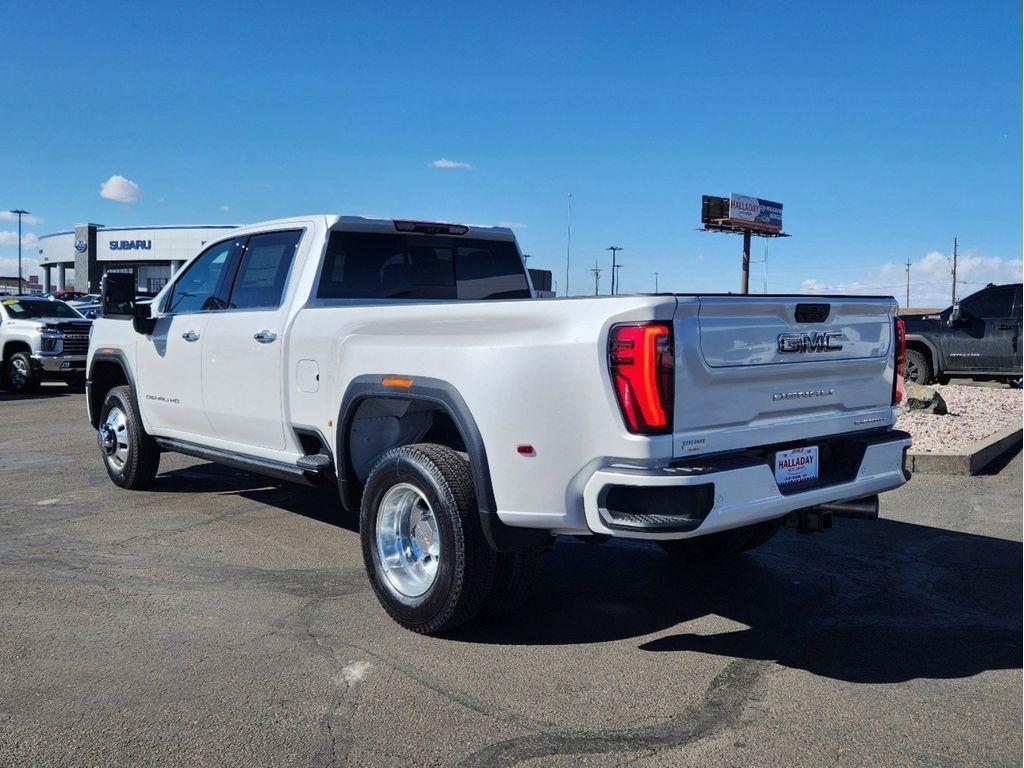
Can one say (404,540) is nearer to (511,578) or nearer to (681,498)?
(511,578)

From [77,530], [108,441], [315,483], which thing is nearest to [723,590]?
[315,483]

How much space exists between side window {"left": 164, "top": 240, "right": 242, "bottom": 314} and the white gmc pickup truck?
0.20 m

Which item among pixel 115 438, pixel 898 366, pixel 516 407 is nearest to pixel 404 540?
pixel 516 407

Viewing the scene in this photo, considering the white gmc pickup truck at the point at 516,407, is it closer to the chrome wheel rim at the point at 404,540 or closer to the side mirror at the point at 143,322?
the chrome wheel rim at the point at 404,540

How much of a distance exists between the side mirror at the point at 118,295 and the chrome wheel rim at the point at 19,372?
1191cm

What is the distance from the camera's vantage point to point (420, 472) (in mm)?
4254

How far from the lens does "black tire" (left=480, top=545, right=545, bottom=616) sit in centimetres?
428

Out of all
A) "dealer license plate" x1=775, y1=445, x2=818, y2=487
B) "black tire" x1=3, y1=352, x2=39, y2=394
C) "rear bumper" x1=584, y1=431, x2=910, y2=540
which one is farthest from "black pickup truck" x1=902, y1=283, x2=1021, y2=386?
"black tire" x1=3, y1=352, x2=39, y2=394

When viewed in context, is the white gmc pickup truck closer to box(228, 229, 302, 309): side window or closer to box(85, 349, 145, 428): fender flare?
box(228, 229, 302, 309): side window

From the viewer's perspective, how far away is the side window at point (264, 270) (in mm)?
5801

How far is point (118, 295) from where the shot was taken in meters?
6.88

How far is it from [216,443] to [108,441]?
198 cm

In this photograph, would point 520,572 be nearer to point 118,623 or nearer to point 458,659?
point 458,659

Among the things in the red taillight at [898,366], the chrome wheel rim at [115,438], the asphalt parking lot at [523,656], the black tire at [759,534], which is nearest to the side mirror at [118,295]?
the chrome wheel rim at [115,438]
